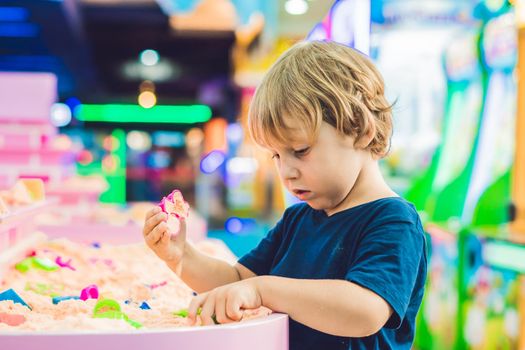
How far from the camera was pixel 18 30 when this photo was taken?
29.1ft

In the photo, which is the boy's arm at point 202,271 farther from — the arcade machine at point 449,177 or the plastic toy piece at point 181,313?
the arcade machine at point 449,177

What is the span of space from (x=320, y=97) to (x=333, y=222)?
0.25 metres

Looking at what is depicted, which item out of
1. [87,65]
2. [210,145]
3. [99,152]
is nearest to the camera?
[87,65]

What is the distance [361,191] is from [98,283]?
0.86 metres

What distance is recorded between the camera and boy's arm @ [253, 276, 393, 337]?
3.35ft

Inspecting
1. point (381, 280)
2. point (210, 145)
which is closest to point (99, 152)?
point (210, 145)

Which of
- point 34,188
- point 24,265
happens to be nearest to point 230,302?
point 24,265

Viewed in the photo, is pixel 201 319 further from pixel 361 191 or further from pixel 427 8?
pixel 427 8

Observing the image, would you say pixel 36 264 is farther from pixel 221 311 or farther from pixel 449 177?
pixel 449 177

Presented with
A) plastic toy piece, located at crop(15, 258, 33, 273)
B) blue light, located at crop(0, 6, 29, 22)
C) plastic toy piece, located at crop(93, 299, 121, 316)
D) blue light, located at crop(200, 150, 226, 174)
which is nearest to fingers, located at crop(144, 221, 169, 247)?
plastic toy piece, located at crop(93, 299, 121, 316)

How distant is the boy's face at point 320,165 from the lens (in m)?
1.15

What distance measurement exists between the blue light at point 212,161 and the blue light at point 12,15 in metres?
5.91

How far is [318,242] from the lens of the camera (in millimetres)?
1259

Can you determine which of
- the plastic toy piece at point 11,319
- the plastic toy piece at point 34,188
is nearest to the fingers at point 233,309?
the plastic toy piece at point 11,319
